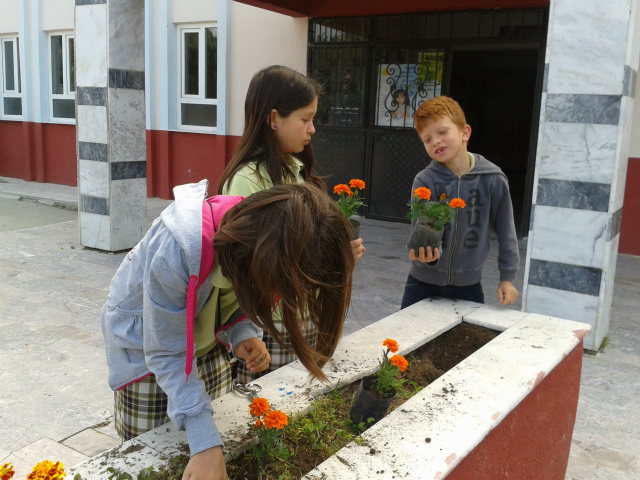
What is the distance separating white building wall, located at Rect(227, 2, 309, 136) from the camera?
8438 mm

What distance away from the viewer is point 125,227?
635cm

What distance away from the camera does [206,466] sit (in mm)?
1274

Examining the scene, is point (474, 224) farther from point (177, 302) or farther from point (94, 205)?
point (94, 205)

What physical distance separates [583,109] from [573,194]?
537mm

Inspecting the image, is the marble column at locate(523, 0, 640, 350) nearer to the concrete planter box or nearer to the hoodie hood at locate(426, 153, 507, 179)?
the hoodie hood at locate(426, 153, 507, 179)

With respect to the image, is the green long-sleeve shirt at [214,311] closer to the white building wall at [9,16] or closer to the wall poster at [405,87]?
the wall poster at [405,87]

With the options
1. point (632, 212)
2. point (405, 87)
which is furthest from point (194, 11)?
point (632, 212)

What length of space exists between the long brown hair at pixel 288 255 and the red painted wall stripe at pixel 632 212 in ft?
20.9

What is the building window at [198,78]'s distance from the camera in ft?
30.5

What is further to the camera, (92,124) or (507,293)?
(92,124)

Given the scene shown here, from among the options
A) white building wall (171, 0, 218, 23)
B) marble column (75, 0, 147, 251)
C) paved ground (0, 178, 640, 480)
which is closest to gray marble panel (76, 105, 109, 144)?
marble column (75, 0, 147, 251)

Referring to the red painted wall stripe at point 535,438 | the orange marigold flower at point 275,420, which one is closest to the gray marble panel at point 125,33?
the red painted wall stripe at point 535,438

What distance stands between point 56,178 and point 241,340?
1106cm

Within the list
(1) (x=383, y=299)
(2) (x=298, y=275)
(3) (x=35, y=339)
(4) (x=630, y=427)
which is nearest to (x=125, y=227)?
(3) (x=35, y=339)
